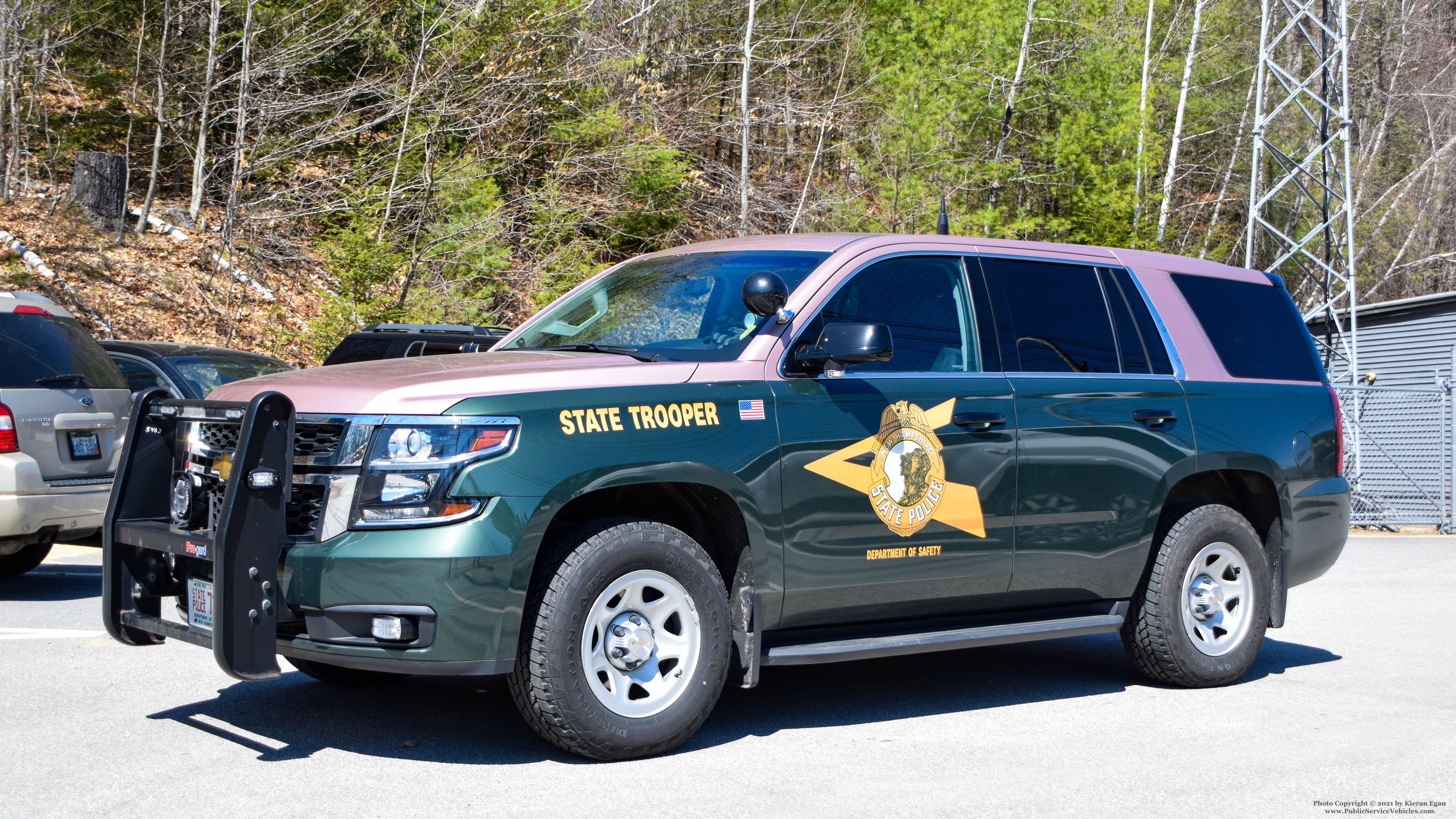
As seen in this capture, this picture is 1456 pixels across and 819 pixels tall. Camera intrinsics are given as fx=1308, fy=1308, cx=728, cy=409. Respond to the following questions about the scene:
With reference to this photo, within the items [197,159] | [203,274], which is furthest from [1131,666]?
[197,159]

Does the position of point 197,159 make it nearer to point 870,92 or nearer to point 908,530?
point 870,92

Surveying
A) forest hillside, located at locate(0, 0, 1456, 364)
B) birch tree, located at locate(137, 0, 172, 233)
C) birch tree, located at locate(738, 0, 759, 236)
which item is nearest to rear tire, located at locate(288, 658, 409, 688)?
forest hillside, located at locate(0, 0, 1456, 364)

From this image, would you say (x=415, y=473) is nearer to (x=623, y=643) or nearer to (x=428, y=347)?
(x=623, y=643)

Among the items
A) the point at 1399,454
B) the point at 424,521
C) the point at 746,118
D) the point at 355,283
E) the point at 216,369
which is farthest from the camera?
the point at 746,118

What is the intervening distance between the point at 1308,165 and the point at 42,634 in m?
25.5

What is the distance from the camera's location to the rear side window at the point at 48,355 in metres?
8.17

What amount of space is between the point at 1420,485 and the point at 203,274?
19.6 m

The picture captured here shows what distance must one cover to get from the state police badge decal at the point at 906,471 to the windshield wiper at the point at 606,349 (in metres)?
1.00

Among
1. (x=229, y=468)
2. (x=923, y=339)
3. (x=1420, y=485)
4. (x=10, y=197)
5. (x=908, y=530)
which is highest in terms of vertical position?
(x=10, y=197)

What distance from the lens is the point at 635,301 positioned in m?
5.93

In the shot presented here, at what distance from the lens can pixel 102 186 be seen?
21.5 meters

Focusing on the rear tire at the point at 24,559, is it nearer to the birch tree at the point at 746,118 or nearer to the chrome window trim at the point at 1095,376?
the chrome window trim at the point at 1095,376

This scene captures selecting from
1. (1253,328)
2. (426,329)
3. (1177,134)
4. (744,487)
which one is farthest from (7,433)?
(1177,134)

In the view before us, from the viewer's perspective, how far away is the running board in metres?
5.21
